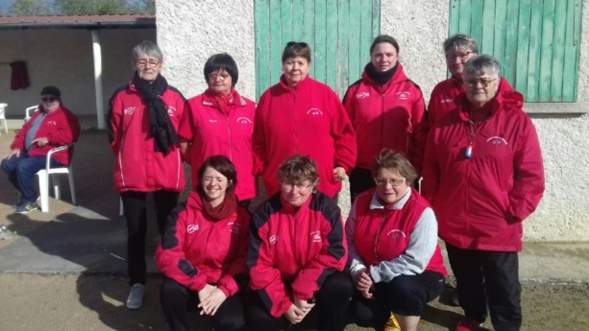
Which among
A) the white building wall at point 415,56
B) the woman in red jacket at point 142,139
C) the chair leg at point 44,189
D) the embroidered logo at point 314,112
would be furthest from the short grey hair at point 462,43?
the chair leg at point 44,189

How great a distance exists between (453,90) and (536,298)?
5.43 feet

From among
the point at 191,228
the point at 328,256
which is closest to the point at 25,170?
the point at 191,228

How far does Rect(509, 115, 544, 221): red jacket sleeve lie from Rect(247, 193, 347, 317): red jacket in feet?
3.28

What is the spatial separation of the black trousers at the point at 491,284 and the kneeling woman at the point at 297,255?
0.79 metres

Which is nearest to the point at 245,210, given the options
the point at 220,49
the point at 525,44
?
the point at 220,49

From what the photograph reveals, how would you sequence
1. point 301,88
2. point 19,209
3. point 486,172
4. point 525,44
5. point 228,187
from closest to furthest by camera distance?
point 486,172
point 228,187
point 301,88
point 525,44
point 19,209

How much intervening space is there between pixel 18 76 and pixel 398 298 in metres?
16.0

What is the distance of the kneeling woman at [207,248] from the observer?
10.9 ft

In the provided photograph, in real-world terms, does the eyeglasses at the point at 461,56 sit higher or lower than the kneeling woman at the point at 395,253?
higher

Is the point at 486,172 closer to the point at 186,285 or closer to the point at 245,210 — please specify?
the point at 245,210

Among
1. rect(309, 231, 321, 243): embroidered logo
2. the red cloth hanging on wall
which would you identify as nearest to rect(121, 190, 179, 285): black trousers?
rect(309, 231, 321, 243): embroidered logo

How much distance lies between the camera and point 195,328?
382cm

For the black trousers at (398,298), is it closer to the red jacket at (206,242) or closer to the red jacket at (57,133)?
the red jacket at (206,242)

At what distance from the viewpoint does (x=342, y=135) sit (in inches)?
152
